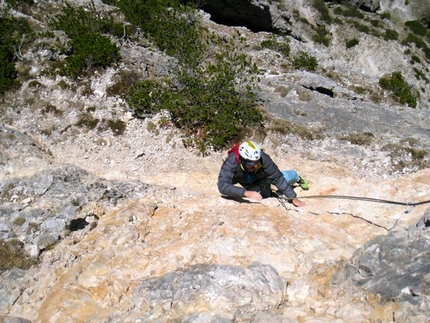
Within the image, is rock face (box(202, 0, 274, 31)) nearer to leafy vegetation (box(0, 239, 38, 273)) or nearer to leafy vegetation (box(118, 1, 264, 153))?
leafy vegetation (box(118, 1, 264, 153))

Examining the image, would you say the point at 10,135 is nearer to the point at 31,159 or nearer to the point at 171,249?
the point at 31,159

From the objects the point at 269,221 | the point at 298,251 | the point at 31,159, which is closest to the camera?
the point at 298,251

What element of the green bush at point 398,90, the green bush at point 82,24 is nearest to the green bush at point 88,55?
the green bush at point 82,24

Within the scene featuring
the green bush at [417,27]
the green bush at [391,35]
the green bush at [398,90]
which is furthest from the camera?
the green bush at [417,27]

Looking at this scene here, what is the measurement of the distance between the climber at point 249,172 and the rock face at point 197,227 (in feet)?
0.96

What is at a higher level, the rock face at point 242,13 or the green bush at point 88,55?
the rock face at point 242,13

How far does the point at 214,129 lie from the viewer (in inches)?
512

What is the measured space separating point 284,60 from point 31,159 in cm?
1428

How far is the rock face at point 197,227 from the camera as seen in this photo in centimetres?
559

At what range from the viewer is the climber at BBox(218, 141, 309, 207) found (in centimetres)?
805

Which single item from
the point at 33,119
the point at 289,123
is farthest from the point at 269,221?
the point at 33,119

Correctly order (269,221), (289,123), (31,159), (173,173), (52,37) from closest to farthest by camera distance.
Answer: (269,221)
(31,159)
(173,173)
(289,123)
(52,37)

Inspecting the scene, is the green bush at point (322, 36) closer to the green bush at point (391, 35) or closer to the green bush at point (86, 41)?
the green bush at point (391, 35)

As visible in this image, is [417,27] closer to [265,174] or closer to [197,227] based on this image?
[265,174]
